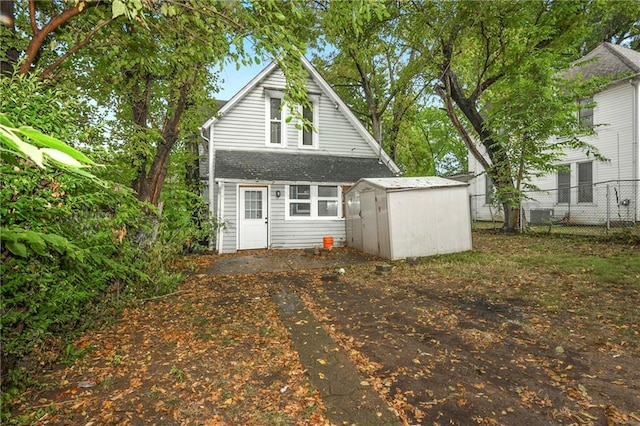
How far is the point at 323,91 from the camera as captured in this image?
12836 mm

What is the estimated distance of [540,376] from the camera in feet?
10.1

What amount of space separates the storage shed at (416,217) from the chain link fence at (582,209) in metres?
4.64

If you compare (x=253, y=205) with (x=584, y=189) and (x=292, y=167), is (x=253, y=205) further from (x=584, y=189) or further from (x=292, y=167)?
(x=584, y=189)

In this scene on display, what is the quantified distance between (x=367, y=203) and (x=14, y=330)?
28.3 feet

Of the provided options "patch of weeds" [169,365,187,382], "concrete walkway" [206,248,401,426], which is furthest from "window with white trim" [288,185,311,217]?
"patch of weeds" [169,365,187,382]

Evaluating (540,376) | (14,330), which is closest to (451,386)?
(540,376)

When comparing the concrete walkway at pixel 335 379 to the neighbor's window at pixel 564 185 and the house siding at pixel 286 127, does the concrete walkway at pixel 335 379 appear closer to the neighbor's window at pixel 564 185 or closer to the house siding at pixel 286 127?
the house siding at pixel 286 127

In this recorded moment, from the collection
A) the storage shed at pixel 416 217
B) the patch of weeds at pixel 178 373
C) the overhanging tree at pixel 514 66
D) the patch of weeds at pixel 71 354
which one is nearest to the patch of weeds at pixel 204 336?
the patch of weeds at pixel 178 373

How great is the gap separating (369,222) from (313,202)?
2.82 meters

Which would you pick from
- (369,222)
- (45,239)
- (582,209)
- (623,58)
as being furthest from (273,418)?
(623,58)

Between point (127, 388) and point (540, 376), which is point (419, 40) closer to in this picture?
point (540, 376)

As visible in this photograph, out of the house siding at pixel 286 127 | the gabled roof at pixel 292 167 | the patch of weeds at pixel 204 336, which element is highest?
the house siding at pixel 286 127

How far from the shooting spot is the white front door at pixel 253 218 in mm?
11570

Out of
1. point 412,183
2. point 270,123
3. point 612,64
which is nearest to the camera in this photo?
point 412,183
